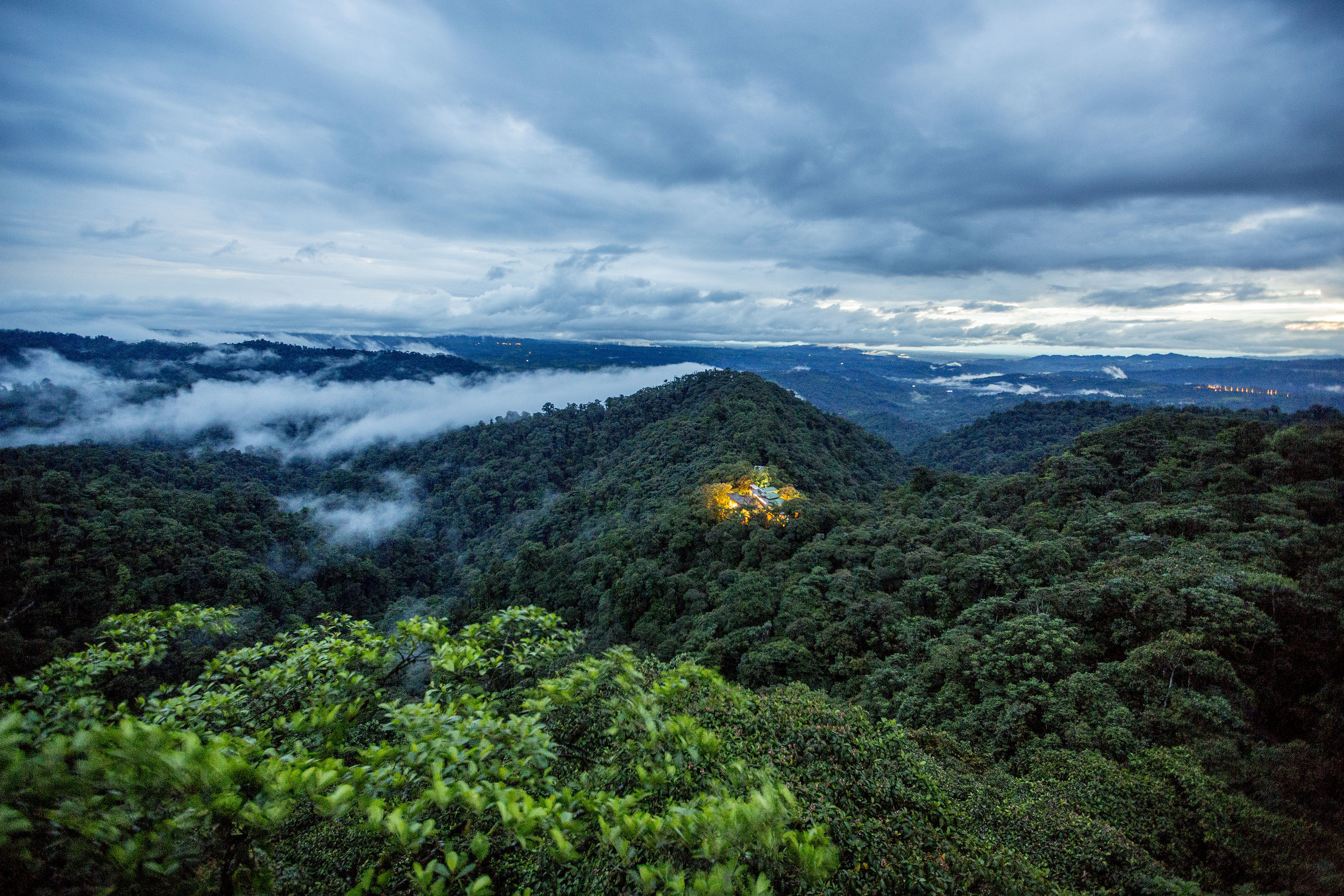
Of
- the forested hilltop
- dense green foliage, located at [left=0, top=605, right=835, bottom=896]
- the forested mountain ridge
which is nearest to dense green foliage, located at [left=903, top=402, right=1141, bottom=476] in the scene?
the forested mountain ridge

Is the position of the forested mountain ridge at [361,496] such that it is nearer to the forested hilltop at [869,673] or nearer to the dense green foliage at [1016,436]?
the forested hilltop at [869,673]

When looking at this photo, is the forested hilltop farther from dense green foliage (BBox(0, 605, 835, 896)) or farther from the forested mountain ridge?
the forested mountain ridge

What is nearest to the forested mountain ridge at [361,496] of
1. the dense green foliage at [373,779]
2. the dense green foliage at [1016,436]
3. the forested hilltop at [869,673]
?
the forested hilltop at [869,673]

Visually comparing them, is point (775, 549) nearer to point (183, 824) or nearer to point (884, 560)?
point (884, 560)

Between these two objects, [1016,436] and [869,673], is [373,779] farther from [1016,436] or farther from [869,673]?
[1016,436]

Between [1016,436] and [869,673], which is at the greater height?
[1016,436]

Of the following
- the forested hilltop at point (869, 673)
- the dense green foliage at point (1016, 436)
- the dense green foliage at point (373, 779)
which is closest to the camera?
the dense green foliage at point (373, 779)

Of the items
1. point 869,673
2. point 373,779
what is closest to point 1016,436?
point 869,673
